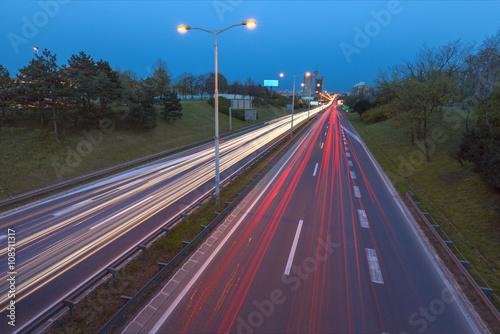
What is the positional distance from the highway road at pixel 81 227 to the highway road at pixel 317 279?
3940 millimetres

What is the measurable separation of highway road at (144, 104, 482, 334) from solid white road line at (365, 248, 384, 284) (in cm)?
4

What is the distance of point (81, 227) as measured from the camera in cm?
1212

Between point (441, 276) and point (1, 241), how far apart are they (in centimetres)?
1917

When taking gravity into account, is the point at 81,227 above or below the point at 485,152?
below

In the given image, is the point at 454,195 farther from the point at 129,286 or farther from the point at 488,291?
the point at 129,286

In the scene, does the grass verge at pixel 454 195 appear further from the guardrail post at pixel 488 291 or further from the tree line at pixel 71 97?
the tree line at pixel 71 97

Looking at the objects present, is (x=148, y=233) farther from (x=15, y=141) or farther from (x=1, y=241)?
(x=15, y=141)

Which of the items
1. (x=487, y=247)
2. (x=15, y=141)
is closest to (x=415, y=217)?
(x=487, y=247)

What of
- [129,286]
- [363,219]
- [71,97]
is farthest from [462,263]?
[71,97]

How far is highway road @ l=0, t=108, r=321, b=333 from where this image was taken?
8.24m

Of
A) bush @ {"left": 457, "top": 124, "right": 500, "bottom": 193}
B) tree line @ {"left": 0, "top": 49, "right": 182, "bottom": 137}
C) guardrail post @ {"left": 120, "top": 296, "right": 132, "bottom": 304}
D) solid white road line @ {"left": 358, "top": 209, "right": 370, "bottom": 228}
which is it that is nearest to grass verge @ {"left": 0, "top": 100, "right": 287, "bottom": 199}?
tree line @ {"left": 0, "top": 49, "right": 182, "bottom": 137}

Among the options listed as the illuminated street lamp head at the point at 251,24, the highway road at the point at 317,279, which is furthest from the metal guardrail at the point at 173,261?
the illuminated street lamp head at the point at 251,24

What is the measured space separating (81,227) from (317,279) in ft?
38.9

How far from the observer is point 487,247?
10852mm
